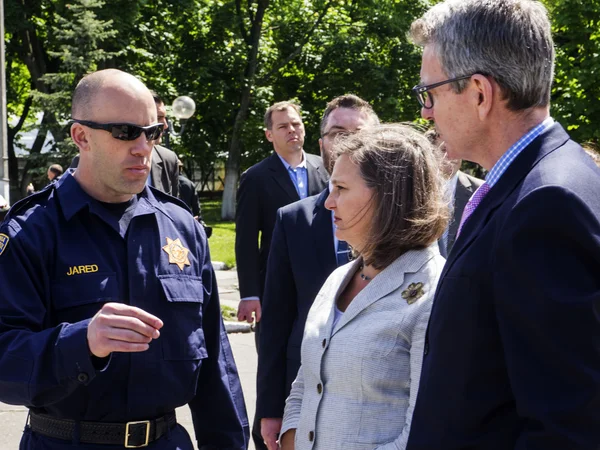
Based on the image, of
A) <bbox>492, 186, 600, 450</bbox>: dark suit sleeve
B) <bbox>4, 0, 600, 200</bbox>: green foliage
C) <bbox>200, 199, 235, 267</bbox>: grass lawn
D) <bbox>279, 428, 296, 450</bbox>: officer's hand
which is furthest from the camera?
<bbox>4, 0, 600, 200</bbox>: green foliage

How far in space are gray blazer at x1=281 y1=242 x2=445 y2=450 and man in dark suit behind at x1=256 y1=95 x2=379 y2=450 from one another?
2.35ft

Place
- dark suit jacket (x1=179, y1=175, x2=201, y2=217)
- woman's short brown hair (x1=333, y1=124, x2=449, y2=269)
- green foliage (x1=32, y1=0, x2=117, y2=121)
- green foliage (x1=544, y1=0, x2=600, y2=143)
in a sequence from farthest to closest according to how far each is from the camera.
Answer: green foliage (x1=32, y1=0, x2=117, y2=121), green foliage (x1=544, y1=0, x2=600, y2=143), dark suit jacket (x1=179, y1=175, x2=201, y2=217), woman's short brown hair (x1=333, y1=124, x2=449, y2=269)

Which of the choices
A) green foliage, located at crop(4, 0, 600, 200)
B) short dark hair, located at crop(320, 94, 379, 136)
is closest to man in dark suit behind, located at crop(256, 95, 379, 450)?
short dark hair, located at crop(320, 94, 379, 136)

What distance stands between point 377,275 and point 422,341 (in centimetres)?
33

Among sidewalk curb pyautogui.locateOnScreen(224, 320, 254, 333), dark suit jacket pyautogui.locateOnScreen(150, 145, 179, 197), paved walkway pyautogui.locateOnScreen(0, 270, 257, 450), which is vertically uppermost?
dark suit jacket pyautogui.locateOnScreen(150, 145, 179, 197)

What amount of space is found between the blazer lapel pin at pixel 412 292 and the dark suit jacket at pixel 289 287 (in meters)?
1.00

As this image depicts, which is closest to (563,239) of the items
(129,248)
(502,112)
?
(502,112)

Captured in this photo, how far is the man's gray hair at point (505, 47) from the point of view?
192cm

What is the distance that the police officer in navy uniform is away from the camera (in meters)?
2.40

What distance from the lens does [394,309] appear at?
2594 mm

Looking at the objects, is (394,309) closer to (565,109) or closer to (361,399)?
(361,399)

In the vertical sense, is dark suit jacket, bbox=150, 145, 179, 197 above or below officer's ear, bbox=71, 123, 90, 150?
below

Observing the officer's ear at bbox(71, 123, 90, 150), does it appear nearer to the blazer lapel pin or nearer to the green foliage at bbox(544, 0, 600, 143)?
the blazer lapel pin

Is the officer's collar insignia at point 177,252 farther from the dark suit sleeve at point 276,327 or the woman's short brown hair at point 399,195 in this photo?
the dark suit sleeve at point 276,327
